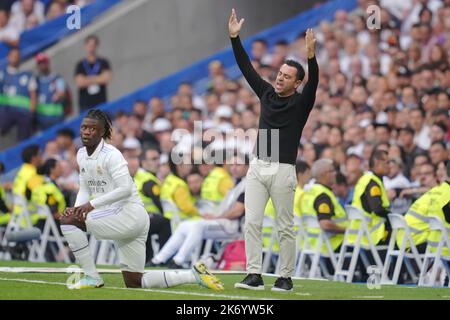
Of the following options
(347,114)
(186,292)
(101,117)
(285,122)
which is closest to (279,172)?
(285,122)

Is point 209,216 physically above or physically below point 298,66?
below

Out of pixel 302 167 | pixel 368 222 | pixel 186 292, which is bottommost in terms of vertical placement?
pixel 186 292

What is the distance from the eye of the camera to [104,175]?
13070 millimetres

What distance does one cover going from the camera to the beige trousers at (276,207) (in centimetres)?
1330

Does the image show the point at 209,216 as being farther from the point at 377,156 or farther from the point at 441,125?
the point at 441,125

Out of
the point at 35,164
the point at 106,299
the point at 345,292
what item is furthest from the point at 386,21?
the point at 106,299

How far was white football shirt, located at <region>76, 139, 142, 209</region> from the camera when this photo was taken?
12.9 m

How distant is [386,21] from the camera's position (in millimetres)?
22625

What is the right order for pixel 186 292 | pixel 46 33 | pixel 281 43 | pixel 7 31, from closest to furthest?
1. pixel 186 292
2. pixel 281 43
3. pixel 46 33
4. pixel 7 31

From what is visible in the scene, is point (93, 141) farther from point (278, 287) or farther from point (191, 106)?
point (191, 106)

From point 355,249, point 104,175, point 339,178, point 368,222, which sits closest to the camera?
point 104,175

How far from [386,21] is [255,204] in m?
10.0

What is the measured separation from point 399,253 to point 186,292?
172 inches

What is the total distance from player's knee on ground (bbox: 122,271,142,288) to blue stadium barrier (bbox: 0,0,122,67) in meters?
15.2
